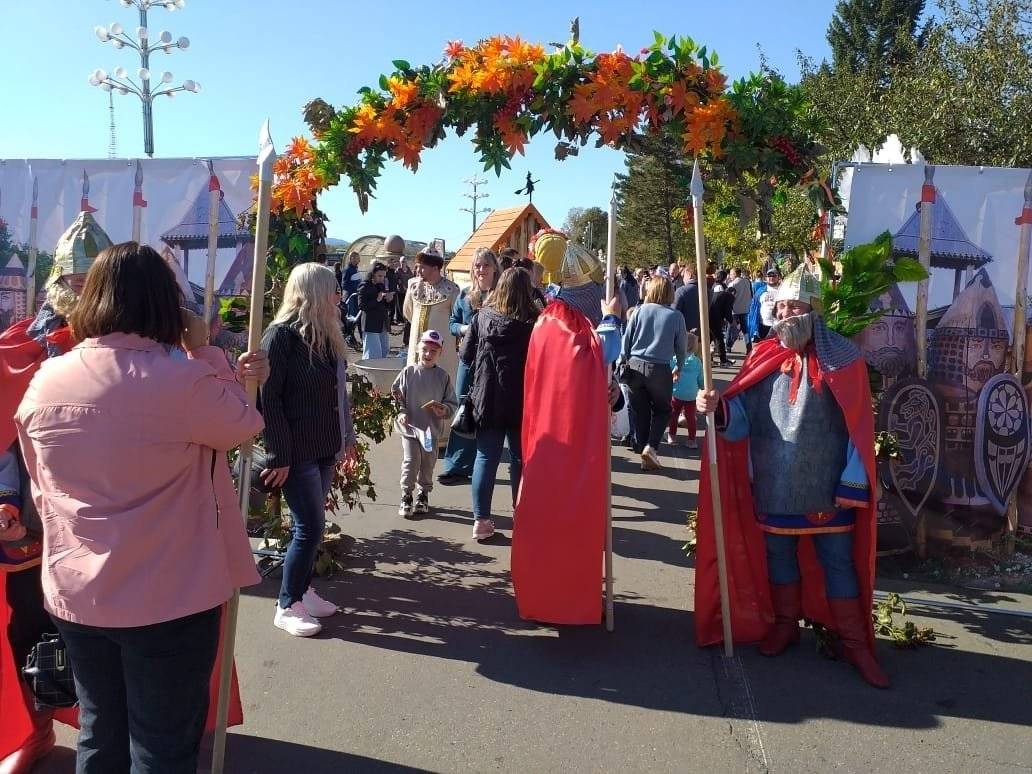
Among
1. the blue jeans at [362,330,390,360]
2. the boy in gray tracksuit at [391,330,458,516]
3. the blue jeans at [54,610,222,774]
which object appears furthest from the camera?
the blue jeans at [362,330,390,360]

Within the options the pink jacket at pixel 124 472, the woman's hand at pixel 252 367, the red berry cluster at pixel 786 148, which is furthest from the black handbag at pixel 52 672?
the red berry cluster at pixel 786 148

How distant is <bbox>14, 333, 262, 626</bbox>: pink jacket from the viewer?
6.52 feet

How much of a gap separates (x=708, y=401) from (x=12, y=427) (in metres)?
2.69

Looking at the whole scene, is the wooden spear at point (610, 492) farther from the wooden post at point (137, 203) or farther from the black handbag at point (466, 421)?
the wooden post at point (137, 203)

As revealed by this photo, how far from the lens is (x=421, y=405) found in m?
5.91

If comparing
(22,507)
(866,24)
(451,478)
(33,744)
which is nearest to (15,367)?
(22,507)

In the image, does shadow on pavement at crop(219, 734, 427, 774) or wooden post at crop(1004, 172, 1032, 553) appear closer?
shadow on pavement at crop(219, 734, 427, 774)

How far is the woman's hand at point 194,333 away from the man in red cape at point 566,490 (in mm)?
1939

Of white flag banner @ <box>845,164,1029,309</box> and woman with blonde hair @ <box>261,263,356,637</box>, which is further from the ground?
white flag banner @ <box>845,164,1029,309</box>

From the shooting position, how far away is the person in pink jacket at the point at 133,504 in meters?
2.00

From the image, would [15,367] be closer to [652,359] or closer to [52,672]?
[52,672]

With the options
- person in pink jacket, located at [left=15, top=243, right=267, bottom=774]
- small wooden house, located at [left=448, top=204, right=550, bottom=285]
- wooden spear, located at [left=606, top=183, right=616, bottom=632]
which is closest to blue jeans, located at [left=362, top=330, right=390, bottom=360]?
small wooden house, located at [left=448, top=204, right=550, bottom=285]

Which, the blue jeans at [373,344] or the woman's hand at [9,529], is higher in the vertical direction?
Result: the blue jeans at [373,344]

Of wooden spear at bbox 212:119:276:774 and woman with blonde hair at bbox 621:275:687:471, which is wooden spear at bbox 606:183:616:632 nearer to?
wooden spear at bbox 212:119:276:774
